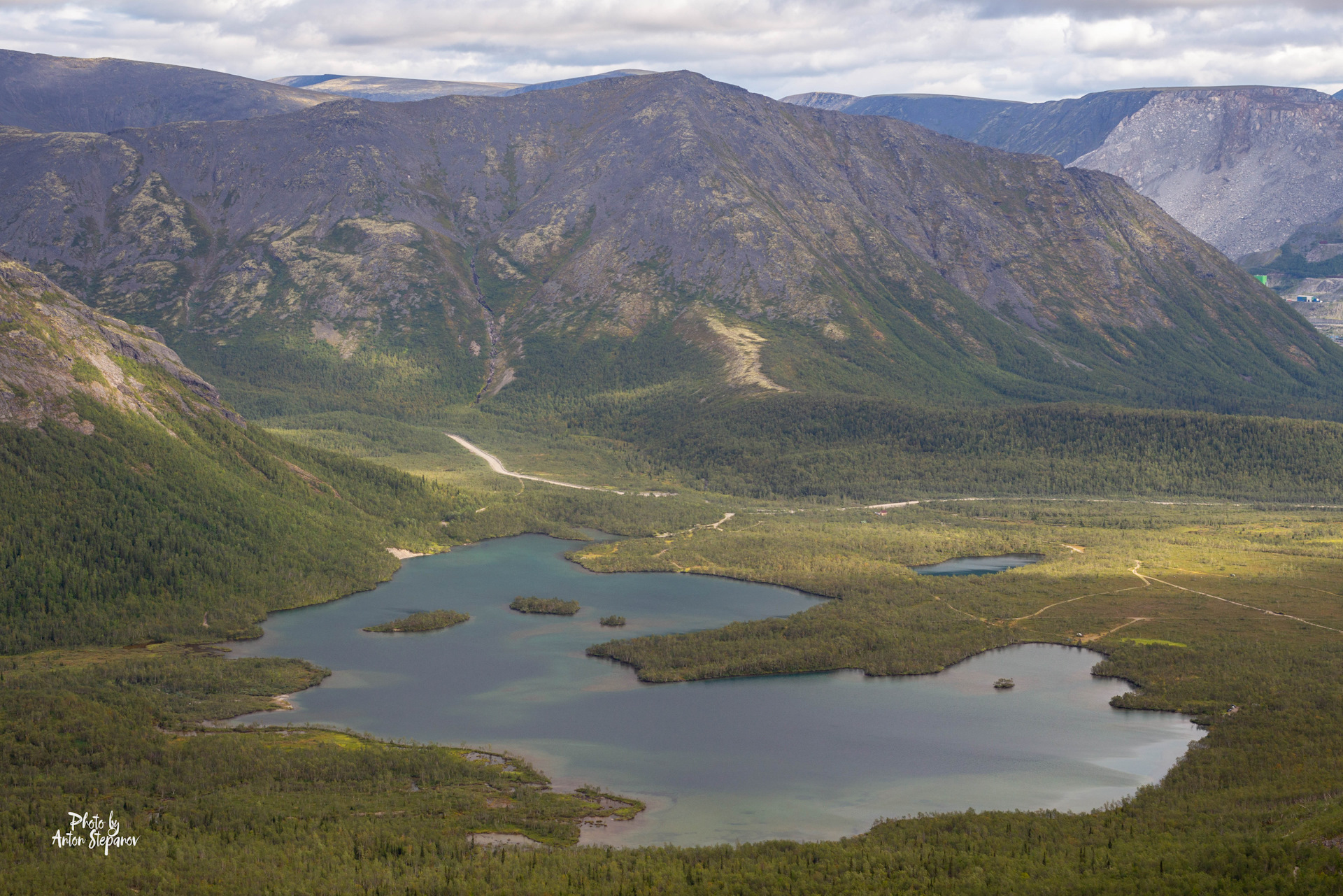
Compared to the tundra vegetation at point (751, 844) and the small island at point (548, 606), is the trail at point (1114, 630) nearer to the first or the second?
the tundra vegetation at point (751, 844)

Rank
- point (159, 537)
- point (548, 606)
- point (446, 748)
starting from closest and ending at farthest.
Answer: point (446, 748) → point (159, 537) → point (548, 606)

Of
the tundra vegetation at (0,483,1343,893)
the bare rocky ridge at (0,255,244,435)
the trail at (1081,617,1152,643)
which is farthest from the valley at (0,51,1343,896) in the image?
the trail at (1081,617,1152,643)

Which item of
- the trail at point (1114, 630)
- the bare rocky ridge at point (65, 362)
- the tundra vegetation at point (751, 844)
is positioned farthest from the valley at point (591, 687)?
the trail at point (1114, 630)

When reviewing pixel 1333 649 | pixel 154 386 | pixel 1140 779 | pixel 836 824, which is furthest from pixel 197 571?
pixel 1333 649

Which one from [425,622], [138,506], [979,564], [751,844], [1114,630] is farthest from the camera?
[979,564]

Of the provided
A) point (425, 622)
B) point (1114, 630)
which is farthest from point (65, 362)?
point (1114, 630)

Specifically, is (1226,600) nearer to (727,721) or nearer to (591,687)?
(727,721)

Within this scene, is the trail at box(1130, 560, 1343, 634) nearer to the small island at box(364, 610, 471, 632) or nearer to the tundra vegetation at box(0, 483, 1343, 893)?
the tundra vegetation at box(0, 483, 1343, 893)

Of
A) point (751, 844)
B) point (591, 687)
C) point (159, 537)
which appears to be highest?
point (159, 537)
